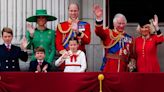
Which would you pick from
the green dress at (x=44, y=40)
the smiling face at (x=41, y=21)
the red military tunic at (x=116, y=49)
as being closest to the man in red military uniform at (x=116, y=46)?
the red military tunic at (x=116, y=49)

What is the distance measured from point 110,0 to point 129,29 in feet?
2.34

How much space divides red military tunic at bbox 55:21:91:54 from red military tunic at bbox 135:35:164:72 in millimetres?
744

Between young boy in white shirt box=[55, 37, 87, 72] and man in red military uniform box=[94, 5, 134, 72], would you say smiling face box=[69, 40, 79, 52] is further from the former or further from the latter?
man in red military uniform box=[94, 5, 134, 72]

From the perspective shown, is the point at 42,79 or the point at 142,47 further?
the point at 142,47

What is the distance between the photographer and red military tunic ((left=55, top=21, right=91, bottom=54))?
359 inches

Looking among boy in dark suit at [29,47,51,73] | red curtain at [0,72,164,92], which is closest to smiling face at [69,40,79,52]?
boy in dark suit at [29,47,51,73]

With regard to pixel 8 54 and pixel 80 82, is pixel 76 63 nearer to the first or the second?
pixel 80 82

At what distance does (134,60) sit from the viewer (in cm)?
933

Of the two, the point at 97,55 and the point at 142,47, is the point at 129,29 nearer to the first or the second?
the point at 97,55

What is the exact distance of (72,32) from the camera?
927 centimetres

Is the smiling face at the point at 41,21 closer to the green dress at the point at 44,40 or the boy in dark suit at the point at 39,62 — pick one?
the green dress at the point at 44,40

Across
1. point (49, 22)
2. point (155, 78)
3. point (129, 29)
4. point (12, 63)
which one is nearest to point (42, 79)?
point (12, 63)

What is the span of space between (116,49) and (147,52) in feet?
1.49

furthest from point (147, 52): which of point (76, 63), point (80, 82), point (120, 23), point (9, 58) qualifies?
point (9, 58)
